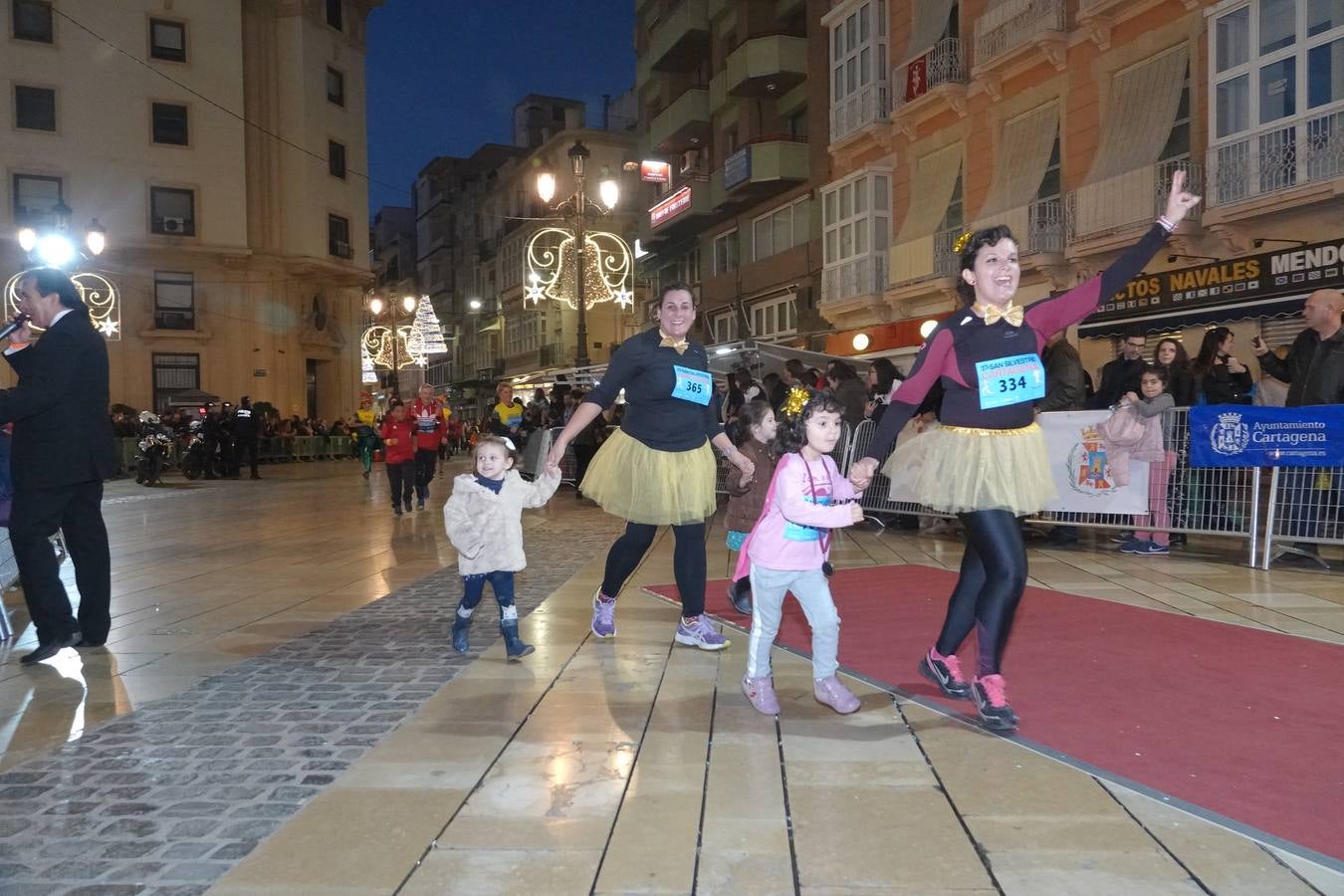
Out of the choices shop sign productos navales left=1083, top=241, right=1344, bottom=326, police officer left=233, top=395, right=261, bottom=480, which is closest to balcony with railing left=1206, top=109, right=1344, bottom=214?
shop sign productos navales left=1083, top=241, right=1344, bottom=326

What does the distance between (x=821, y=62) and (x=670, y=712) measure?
2525 cm

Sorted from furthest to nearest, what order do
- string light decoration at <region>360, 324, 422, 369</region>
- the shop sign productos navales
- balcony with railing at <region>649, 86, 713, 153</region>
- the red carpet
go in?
1. balcony with railing at <region>649, 86, 713, 153</region>
2. string light decoration at <region>360, 324, 422, 369</region>
3. the shop sign productos navales
4. the red carpet

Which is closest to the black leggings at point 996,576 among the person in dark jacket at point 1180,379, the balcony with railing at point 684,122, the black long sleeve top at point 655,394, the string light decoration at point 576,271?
the black long sleeve top at point 655,394

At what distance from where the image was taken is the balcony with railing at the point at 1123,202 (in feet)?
51.3

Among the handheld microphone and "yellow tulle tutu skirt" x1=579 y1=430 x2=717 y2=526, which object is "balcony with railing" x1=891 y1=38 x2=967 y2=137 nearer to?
"yellow tulle tutu skirt" x1=579 y1=430 x2=717 y2=526

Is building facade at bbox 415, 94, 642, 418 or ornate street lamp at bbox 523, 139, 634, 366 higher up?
building facade at bbox 415, 94, 642, 418

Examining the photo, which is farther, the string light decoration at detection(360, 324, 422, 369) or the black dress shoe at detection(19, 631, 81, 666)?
the string light decoration at detection(360, 324, 422, 369)

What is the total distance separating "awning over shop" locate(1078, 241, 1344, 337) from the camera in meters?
13.5

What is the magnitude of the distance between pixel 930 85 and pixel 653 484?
62.0 ft

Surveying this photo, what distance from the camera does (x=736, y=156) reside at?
90.7 feet

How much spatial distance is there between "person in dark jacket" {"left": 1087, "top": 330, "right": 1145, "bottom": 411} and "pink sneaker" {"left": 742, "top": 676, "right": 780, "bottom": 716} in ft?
21.5

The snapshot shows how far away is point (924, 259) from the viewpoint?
21.8 meters

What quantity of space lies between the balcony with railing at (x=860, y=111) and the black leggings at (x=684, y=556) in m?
20.0

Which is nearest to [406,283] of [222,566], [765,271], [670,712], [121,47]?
[121,47]
